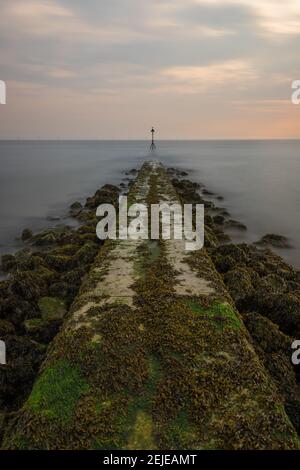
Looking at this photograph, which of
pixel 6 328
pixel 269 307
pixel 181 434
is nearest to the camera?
pixel 181 434

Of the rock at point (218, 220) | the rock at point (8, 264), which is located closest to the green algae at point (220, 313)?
the rock at point (8, 264)

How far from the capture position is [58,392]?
14.0ft

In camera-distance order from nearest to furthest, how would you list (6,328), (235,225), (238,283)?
(6,328) → (238,283) → (235,225)

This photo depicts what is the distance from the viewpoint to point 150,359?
15.6 feet

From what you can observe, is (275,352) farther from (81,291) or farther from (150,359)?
(81,291)

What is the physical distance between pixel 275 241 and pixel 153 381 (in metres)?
10.9

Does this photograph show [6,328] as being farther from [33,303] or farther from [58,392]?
[58,392]

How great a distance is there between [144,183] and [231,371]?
17931mm

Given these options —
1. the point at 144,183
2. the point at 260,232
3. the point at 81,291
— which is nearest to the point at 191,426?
the point at 81,291

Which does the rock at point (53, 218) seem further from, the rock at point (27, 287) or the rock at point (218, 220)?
the rock at point (27, 287)

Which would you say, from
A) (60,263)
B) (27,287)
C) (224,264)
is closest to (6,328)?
(27,287)

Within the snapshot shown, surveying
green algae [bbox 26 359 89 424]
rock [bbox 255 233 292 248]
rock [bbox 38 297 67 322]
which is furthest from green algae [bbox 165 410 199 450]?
rock [bbox 255 233 292 248]

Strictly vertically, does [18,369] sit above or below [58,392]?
below
